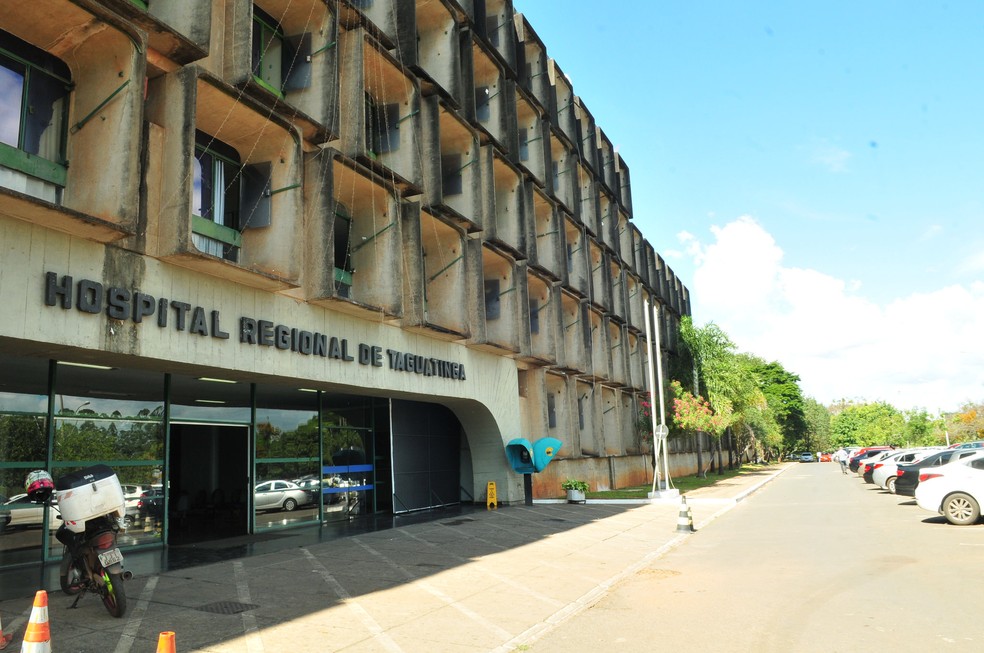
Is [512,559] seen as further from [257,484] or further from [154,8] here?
[154,8]

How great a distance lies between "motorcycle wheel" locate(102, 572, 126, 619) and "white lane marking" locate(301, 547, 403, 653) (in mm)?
2614

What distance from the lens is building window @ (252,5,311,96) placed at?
16.2 m

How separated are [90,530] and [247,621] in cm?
216

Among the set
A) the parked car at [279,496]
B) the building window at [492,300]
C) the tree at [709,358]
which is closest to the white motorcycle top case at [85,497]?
the parked car at [279,496]

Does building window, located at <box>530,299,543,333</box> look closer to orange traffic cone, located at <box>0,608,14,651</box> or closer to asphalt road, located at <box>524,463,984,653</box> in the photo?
asphalt road, located at <box>524,463,984,653</box>

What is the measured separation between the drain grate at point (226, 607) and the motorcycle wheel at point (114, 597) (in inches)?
37.2

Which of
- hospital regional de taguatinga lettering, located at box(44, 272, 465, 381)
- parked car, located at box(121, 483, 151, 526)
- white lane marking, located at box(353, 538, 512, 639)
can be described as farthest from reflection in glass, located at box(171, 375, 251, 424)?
white lane marking, located at box(353, 538, 512, 639)

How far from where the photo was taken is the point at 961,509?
16.7m

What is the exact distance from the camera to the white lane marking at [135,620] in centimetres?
705

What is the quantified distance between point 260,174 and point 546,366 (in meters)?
15.1

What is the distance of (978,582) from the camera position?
988 centimetres

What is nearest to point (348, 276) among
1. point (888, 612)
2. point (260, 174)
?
point (260, 174)

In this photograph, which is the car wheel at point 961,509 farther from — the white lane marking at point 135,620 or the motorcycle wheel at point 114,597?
the motorcycle wheel at point 114,597

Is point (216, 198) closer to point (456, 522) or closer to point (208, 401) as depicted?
point (208, 401)
